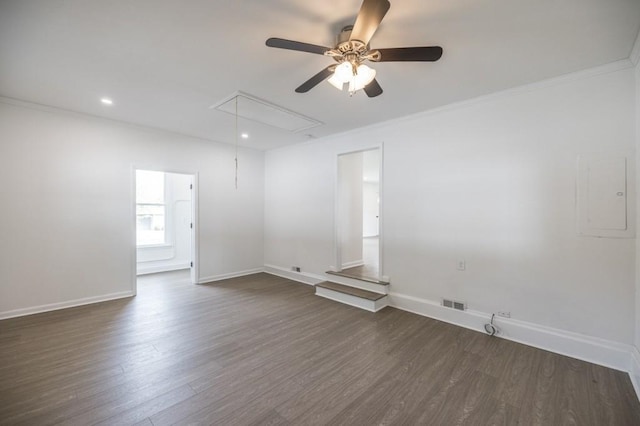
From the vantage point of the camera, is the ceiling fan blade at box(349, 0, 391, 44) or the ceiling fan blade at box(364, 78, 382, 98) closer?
the ceiling fan blade at box(349, 0, 391, 44)

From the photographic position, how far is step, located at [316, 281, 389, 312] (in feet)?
12.5

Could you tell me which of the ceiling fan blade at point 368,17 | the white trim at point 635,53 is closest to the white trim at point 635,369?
the white trim at point 635,53

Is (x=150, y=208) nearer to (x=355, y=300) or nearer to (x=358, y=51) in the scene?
(x=355, y=300)

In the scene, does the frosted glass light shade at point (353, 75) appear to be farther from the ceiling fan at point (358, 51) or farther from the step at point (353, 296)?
the step at point (353, 296)

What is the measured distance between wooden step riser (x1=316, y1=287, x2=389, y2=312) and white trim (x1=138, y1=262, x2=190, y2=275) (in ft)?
13.3

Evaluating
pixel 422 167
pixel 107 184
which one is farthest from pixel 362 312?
pixel 107 184

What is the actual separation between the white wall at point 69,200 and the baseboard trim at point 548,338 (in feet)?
16.0

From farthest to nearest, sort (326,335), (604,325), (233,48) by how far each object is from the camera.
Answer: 1. (326,335)
2. (604,325)
3. (233,48)

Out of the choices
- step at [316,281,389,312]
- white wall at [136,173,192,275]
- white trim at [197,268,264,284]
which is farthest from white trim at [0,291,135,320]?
step at [316,281,389,312]

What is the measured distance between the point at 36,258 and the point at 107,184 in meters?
1.32

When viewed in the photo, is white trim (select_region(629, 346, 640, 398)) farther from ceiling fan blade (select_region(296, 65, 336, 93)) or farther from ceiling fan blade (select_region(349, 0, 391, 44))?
ceiling fan blade (select_region(296, 65, 336, 93))

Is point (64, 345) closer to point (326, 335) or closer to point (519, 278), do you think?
point (326, 335)

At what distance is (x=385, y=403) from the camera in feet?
6.49

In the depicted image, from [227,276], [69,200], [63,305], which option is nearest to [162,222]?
[227,276]
